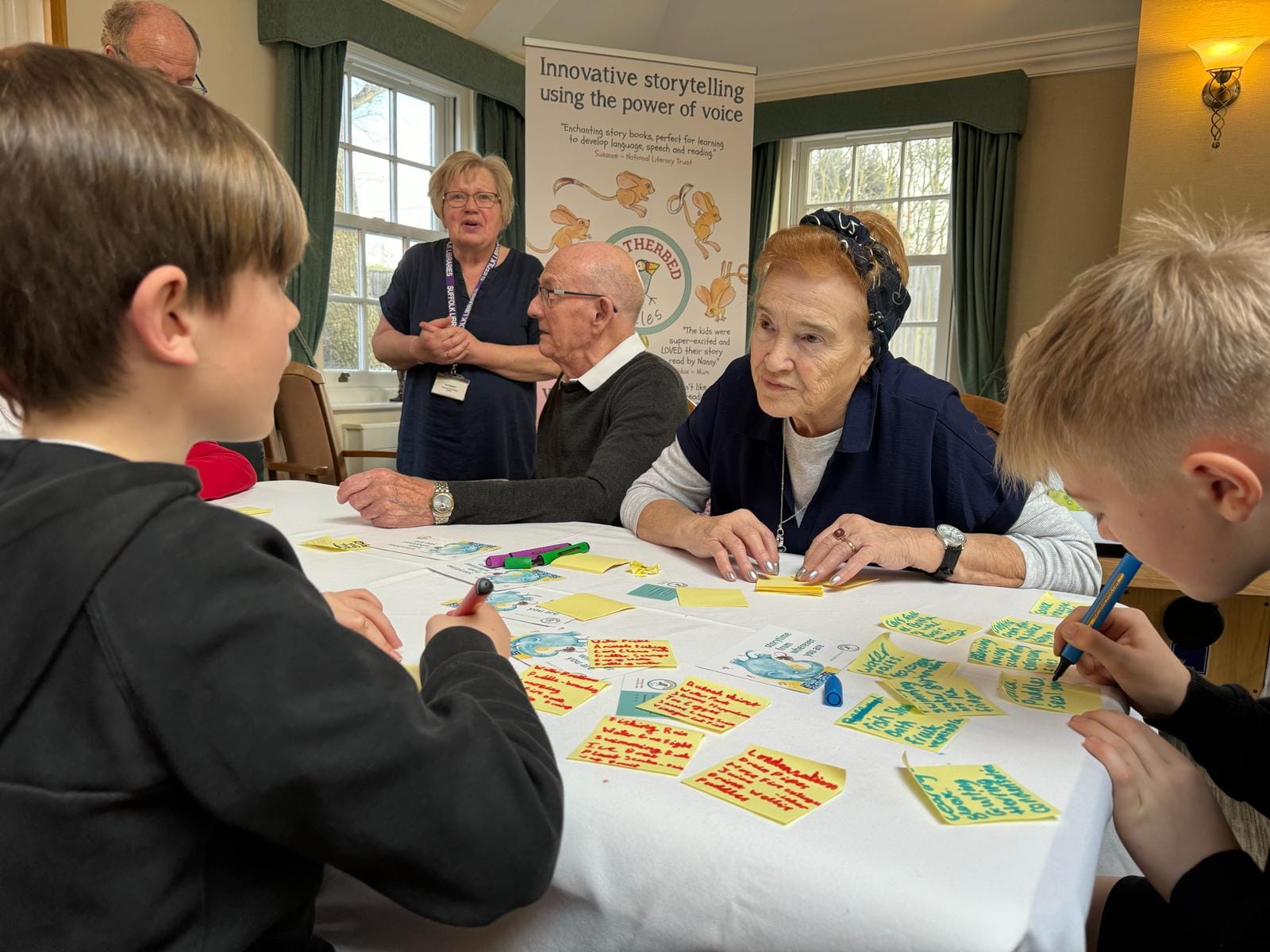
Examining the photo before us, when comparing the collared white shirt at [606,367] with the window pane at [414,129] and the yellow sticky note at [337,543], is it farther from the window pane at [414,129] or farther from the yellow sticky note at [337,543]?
the window pane at [414,129]

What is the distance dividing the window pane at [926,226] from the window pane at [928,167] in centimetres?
8

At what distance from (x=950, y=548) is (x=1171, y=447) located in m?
0.60

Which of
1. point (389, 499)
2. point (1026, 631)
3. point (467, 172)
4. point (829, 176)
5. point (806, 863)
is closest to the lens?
point (806, 863)

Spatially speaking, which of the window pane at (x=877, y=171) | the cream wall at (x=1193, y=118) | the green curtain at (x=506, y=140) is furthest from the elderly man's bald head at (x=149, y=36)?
the window pane at (x=877, y=171)

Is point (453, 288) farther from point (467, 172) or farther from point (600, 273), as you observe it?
point (600, 273)

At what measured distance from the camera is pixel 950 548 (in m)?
1.29

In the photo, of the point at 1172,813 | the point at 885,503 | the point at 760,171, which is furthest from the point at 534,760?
the point at 760,171

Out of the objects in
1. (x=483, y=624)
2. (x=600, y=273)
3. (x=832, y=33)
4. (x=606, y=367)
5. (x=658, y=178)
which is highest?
(x=832, y=33)

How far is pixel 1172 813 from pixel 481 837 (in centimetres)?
58

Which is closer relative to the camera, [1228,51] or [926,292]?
[1228,51]

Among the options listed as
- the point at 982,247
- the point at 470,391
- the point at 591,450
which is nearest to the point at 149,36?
the point at 470,391

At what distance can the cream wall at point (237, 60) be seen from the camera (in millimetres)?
3842

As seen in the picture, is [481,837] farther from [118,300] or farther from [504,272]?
[504,272]

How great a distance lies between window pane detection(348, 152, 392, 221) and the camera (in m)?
4.74
